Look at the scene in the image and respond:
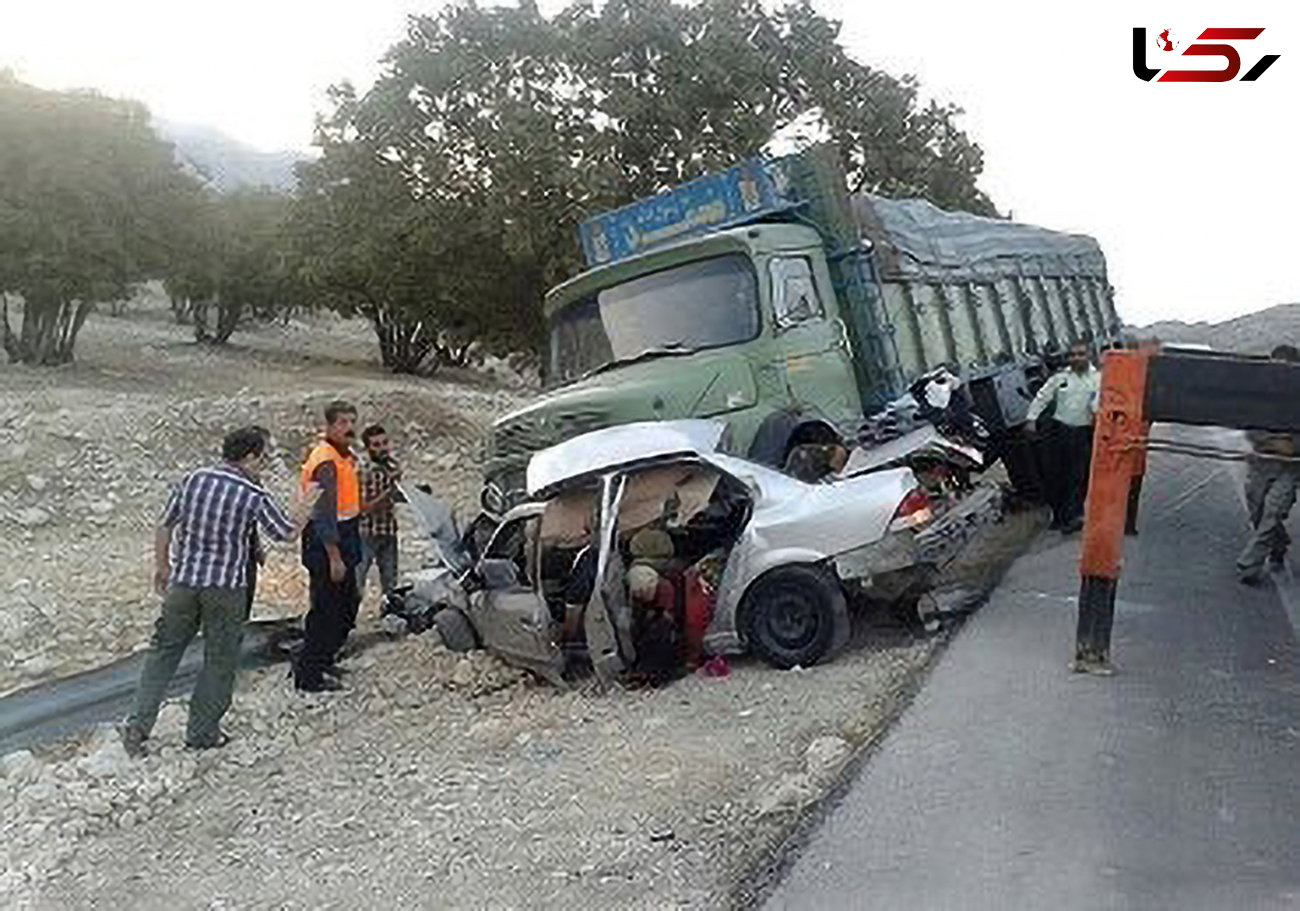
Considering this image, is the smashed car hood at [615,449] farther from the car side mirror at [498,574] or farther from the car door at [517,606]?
the car side mirror at [498,574]

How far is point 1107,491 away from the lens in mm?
7480

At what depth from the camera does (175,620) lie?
748cm

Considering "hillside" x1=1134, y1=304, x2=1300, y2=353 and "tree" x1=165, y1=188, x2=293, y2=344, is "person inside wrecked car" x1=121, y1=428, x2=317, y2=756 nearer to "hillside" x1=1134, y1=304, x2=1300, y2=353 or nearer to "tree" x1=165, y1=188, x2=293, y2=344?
"tree" x1=165, y1=188, x2=293, y2=344

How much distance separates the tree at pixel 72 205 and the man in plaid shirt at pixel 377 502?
1628 centimetres

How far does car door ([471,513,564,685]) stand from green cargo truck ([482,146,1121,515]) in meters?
1.00

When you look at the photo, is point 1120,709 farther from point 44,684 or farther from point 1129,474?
point 44,684

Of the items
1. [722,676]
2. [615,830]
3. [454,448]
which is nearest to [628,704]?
[722,676]

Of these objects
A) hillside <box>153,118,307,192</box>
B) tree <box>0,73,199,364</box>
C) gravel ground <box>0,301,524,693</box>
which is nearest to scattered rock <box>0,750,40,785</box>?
gravel ground <box>0,301,524,693</box>

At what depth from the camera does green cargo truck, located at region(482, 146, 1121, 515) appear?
10.1m

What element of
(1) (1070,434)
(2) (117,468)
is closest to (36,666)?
(2) (117,468)

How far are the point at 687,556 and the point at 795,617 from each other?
79 centimetres

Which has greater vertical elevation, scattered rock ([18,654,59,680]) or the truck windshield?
the truck windshield

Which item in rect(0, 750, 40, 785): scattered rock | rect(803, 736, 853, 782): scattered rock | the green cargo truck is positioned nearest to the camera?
rect(803, 736, 853, 782): scattered rock

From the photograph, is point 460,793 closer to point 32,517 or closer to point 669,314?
point 669,314
